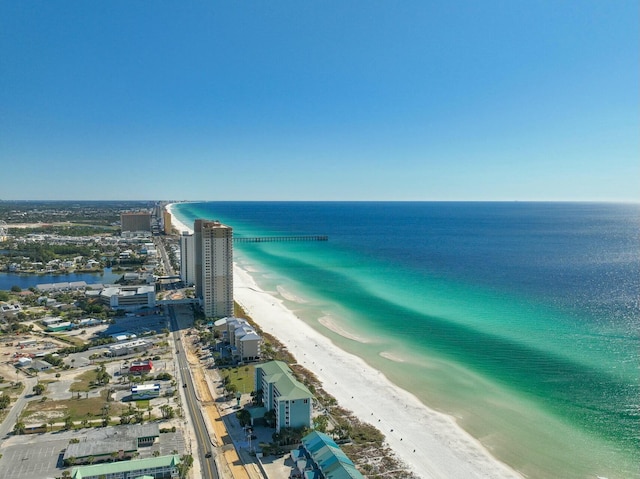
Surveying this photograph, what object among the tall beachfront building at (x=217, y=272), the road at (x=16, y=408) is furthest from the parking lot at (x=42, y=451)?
the tall beachfront building at (x=217, y=272)

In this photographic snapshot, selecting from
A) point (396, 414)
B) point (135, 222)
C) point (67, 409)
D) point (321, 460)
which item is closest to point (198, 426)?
point (321, 460)

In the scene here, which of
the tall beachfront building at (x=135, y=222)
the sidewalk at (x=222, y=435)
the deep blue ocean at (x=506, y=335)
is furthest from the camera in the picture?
the tall beachfront building at (x=135, y=222)

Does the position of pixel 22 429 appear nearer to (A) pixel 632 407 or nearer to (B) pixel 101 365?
(B) pixel 101 365

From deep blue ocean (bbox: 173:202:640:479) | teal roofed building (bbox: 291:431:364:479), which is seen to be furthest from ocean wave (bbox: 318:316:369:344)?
teal roofed building (bbox: 291:431:364:479)

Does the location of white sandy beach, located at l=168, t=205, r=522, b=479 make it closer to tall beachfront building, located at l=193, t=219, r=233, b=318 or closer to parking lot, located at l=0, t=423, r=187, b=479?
tall beachfront building, located at l=193, t=219, r=233, b=318

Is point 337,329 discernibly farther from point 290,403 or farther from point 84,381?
point 84,381

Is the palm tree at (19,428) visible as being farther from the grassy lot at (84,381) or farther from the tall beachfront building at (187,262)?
the tall beachfront building at (187,262)
